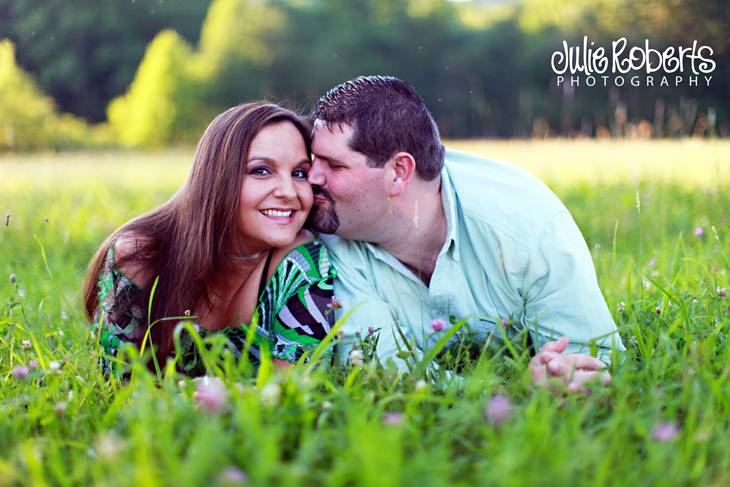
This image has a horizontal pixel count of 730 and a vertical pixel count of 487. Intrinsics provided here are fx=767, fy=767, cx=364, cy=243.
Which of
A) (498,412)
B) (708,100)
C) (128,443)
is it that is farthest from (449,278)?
(708,100)

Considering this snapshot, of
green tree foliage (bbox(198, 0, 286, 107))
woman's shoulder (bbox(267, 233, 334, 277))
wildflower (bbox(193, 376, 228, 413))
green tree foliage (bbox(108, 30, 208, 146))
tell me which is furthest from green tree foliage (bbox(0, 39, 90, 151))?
wildflower (bbox(193, 376, 228, 413))

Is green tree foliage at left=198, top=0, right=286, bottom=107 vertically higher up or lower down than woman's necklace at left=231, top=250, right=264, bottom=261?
higher up

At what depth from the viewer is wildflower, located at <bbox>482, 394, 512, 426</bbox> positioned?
1.78m

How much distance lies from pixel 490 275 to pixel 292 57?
135 ft

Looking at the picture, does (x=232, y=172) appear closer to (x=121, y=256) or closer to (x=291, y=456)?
(x=121, y=256)

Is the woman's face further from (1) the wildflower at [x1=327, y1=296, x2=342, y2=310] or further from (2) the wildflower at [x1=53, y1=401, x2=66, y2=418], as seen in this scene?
(2) the wildflower at [x1=53, y1=401, x2=66, y2=418]

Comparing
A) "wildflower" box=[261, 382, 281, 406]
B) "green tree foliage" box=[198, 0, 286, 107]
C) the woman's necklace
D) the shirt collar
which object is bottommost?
"wildflower" box=[261, 382, 281, 406]

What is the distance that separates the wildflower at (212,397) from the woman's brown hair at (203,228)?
0.96 m

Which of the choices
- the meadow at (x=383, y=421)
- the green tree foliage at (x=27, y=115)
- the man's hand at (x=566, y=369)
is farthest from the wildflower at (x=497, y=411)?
the green tree foliage at (x=27, y=115)

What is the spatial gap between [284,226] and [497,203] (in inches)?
34.1

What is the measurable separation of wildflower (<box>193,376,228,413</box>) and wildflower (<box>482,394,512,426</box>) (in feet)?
2.16

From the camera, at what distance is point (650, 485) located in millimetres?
1731

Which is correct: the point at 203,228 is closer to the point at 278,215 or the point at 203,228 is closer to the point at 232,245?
the point at 232,245

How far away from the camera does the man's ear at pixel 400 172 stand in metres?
3.21
